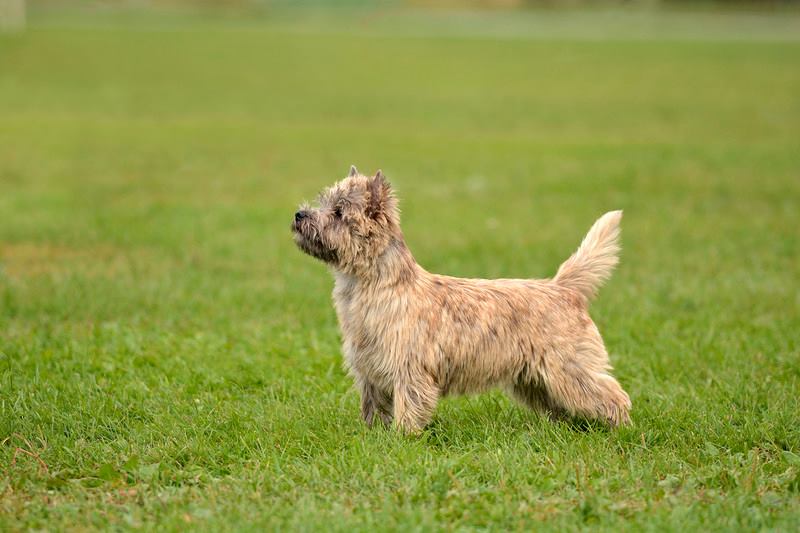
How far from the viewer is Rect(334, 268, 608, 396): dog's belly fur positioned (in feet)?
18.6

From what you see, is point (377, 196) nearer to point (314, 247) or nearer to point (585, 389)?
point (314, 247)

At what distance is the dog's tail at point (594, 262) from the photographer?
246 inches

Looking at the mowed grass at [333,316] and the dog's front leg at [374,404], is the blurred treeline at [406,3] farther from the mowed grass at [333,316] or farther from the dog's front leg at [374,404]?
the dog's front leg at [374,404]

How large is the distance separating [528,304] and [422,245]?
18.0ft

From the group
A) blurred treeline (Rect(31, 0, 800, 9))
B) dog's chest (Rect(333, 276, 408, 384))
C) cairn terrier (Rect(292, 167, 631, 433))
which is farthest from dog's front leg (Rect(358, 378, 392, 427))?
blurred treeline (Rect(31, 0, 800, 9))

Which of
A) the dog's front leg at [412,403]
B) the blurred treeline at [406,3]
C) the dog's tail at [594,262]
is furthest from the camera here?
the blurred treeline at [406,3]

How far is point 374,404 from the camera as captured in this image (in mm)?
5930

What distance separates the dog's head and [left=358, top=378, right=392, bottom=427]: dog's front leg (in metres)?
0.72

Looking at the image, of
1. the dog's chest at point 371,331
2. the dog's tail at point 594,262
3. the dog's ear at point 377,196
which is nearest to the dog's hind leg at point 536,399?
the dog's tail at point 594,262

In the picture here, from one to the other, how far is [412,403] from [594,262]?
5.05 ft

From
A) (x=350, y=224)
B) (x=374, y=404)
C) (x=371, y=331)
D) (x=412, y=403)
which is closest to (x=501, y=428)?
(x=412, y=403)

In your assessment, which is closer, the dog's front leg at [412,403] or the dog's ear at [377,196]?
the dog's front leg at [412,403]

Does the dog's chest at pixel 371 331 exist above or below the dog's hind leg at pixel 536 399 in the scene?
above

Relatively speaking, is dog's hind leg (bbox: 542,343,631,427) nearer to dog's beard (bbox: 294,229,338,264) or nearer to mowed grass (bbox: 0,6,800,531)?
mowed grass (bbox: 0,6,800,531)
